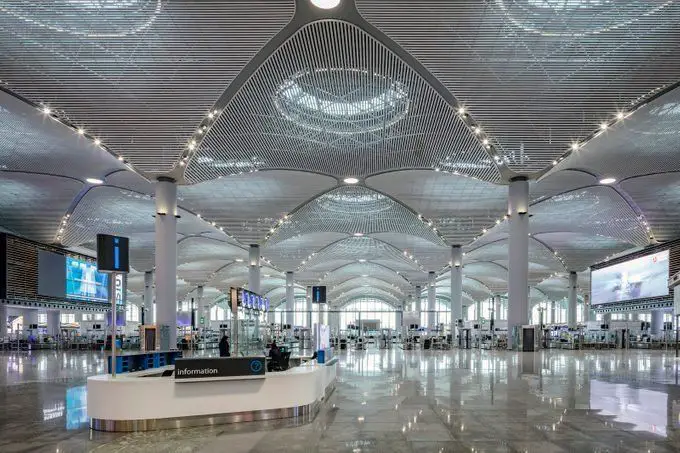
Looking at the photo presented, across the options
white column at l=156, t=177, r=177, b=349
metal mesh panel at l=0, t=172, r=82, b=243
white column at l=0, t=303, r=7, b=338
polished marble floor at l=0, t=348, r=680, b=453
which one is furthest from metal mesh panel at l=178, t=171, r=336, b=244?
polished marble floor at l=0, t=348, r=680, b=453

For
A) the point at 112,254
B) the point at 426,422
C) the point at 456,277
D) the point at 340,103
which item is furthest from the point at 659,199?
the point at 112,254

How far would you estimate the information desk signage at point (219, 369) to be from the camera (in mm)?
9625

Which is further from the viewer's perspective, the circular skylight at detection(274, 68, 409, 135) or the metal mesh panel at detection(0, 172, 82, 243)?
the metal mesh panel at detection(0, 172, 82, 243)

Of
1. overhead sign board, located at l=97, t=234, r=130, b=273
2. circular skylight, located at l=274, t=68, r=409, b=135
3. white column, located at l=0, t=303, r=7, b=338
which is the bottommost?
white column, located at l=0, t=303, r=7, b=338

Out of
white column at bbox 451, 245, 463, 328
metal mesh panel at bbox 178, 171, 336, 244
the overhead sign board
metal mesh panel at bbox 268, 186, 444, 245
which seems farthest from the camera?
white column at bbox 451, 245, 463, 328

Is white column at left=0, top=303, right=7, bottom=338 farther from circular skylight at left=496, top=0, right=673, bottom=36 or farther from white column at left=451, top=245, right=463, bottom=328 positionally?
circular skylight at left=496, top=0, right=673, bottom=36

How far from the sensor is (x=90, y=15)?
15508 mm

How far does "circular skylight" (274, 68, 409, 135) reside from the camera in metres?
20.3

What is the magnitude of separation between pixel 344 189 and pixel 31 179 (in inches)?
642

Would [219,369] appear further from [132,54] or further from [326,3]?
[132,54]

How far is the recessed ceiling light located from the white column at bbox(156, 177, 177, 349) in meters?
14.4

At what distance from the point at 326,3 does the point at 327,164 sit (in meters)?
14.3

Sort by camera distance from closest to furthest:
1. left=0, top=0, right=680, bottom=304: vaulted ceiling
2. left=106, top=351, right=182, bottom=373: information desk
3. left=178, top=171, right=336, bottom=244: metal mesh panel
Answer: left=106, top=351, right=182, bottom=373: information desk
left=0, top=0, right=680, bottom=304: vaulted ceiling
left=178, top=171, right=336, bottom=244: metal mesh panel

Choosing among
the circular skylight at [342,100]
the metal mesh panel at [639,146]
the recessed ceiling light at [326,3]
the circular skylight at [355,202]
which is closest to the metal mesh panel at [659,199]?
the metal mesh panel at [639,146]
